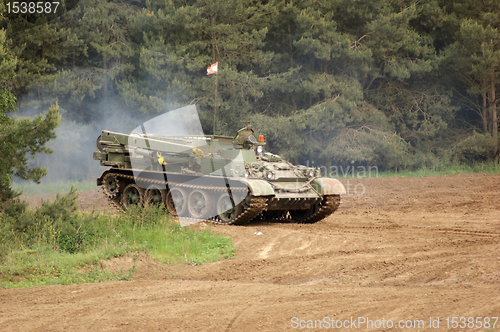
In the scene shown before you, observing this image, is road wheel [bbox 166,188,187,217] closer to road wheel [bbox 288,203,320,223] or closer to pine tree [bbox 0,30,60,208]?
road wheel [bbox 288,203,320,223]

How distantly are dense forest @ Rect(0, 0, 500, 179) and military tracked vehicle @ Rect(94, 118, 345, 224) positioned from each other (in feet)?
28.0

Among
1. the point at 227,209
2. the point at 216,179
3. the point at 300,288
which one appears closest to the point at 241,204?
the point at 227,209

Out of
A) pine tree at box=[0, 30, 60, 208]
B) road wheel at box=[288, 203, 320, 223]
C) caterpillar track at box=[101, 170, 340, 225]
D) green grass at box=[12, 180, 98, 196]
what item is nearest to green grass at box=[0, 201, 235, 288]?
pine tree at box=[0, 30, 60, 208]

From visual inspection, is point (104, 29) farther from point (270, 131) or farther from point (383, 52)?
point (383, 52)

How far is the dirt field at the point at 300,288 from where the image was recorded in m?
5.74

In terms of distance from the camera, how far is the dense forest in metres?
22.9

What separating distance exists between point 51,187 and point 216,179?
11.5m

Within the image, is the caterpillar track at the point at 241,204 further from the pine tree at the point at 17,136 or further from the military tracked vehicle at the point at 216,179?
the pine tree at the point at 17,136

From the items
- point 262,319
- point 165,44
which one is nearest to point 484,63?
point 165,44

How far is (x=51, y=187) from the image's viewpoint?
21.8 m

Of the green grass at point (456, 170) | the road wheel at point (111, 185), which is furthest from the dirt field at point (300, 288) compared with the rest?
the green grass at point (456, 170)

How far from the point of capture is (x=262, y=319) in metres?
5.78

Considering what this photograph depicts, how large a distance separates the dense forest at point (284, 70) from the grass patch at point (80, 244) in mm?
12592

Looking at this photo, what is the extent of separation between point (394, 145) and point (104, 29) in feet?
45.8
